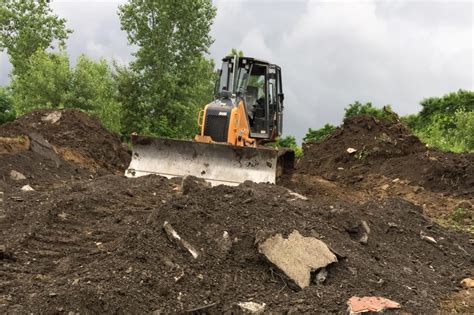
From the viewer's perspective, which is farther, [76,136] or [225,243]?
[76,136]

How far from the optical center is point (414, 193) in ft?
45.2

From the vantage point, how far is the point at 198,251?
5.73 metres

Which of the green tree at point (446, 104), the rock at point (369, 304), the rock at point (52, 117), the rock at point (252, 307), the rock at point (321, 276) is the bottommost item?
the rock at point (252, 307)

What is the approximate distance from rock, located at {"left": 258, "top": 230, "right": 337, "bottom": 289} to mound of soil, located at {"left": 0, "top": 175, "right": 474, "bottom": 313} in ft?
0.36

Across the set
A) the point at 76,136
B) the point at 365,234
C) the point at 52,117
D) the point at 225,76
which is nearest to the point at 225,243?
the point at 365,234

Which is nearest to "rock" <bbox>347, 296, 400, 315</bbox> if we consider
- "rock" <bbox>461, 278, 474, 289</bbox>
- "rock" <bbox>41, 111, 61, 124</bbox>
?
"rock" <bbox>461, 278, 474, 289</bbox>

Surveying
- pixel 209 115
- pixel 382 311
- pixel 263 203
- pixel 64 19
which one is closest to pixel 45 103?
pixel 64 19

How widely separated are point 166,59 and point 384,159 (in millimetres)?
14269

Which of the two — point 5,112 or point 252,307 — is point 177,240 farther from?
point 5,112

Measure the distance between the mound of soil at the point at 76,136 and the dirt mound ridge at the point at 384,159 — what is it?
249 inches

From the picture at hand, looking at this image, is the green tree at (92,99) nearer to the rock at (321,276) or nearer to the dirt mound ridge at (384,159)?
the dirt mound ridge at (384,159)

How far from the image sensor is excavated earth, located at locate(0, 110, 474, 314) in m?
5.05

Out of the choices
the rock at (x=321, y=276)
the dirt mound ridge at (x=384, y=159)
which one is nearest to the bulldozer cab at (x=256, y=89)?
the dirt mound ridge at (x=384, y=159)

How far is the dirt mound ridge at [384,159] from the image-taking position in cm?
1434
